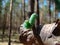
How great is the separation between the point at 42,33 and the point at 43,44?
562mm

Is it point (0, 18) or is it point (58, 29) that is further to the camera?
point (0, 18)

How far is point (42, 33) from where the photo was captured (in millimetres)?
4422

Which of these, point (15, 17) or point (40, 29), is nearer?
point (40, 29)

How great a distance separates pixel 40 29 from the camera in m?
4.62

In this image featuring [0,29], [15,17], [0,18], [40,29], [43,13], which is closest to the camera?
[40,29]

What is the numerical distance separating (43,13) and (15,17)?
→ 17.0 ft

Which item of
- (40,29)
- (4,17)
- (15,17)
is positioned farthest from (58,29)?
(15,17)

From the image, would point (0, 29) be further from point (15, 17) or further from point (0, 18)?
point (15, 17)

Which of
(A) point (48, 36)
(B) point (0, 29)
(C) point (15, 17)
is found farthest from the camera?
(C) point (15, 17)

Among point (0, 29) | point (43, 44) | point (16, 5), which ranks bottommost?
point (0, 29)

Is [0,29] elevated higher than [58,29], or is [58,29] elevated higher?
[58,29]

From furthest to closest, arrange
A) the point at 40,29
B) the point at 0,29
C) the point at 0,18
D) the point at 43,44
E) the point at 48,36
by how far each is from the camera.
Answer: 1. the point at 0,18
2. the point at 0,29
3. the point at 40,29
4. the point at 48,36
5. the point at 43,44

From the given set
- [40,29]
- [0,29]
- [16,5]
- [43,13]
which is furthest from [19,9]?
[40,29]

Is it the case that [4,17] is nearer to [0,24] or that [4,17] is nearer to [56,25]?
[0,24]
